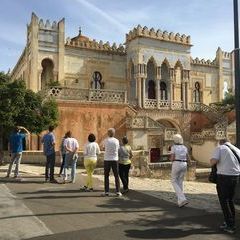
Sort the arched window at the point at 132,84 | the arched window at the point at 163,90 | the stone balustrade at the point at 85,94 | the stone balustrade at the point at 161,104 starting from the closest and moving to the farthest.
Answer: the stone balustrade at the point at 85,94, the stone balustrade at the point at 161,104, the arched window at the point at 132,84, the arched window at the point at 163,90

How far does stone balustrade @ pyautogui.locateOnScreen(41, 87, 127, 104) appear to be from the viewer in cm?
2663

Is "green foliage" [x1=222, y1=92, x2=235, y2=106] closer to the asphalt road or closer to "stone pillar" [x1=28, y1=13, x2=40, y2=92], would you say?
"stone pillar" [x1=28, y1=13, x2=40, y2=92]

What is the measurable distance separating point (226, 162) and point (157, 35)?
29985mm

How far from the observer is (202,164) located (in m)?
32.3

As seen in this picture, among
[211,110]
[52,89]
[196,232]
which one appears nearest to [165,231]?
[196,232]

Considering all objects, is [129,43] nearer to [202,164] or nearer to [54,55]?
[54,55]

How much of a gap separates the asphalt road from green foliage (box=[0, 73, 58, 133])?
8.13 metres

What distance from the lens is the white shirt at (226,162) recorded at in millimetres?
7824

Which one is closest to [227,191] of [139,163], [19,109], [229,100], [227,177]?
[227,177]

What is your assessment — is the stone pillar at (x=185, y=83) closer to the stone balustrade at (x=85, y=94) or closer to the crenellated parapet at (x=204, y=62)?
the crenellated parapet at (x=204, y=62)

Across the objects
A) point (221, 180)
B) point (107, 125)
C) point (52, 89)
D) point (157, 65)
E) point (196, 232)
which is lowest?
point (196, 232)

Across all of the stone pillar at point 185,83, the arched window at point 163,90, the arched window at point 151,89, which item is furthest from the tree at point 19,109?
the arched window at point 163,90

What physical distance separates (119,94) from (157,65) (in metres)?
8.58

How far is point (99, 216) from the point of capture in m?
8.55
